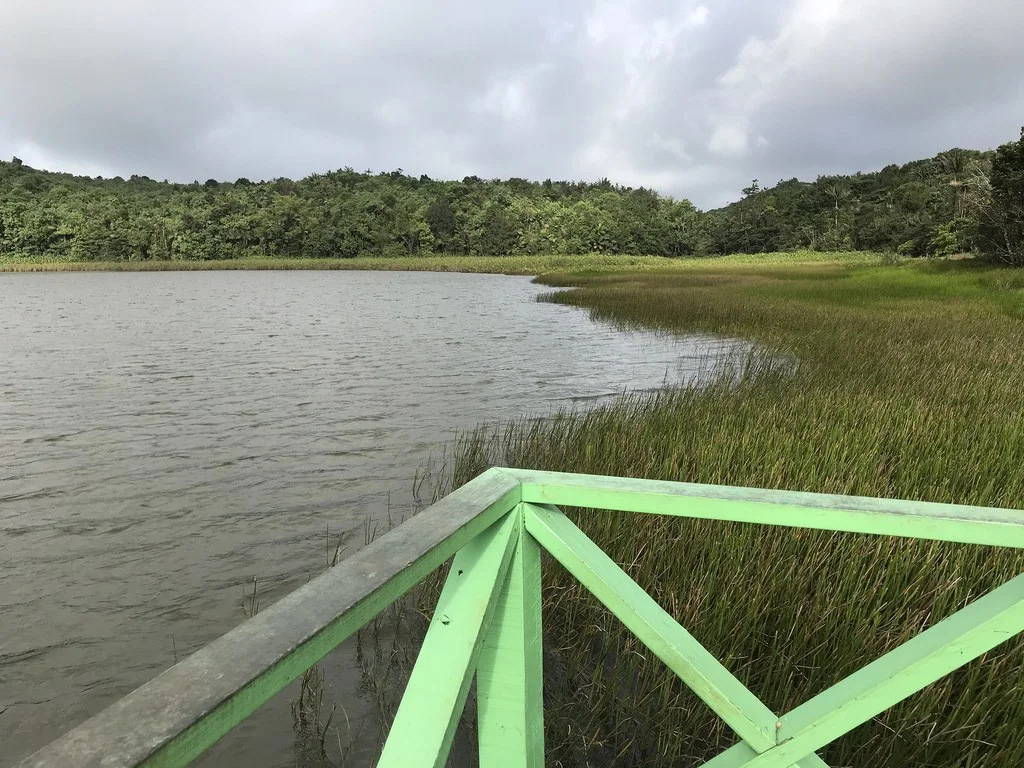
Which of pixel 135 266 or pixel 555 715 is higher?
pixel 135 266

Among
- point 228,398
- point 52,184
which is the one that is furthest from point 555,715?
point 52,184

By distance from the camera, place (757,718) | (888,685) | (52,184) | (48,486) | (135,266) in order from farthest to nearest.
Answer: (52,184) → (135,266) → (48,486) → (757,718) → (888,685)

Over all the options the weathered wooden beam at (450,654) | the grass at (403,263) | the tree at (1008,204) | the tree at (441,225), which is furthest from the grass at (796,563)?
the tree at (441,225)

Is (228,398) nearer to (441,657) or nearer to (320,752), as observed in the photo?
(320,752)

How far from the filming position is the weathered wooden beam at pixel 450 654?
1.04 meters

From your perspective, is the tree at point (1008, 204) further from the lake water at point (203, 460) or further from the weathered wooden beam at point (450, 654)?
the weathered wooden beam at point (450, 654)

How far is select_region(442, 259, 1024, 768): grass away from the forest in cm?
5993

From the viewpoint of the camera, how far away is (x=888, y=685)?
3.59 feet

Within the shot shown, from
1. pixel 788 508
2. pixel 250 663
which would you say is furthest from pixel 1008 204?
pixel 250 663

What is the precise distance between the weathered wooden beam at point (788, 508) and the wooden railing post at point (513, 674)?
12 cm

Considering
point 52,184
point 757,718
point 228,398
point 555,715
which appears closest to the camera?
point 757,718

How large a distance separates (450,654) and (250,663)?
0.48 meters

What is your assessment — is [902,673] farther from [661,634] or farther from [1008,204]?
[1008,204]

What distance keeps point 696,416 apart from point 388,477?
3.08m
